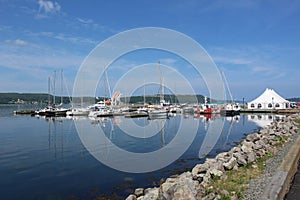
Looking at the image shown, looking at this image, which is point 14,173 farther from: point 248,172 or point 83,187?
point 248,172

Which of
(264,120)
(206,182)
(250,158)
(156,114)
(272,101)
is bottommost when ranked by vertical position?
(264,120)

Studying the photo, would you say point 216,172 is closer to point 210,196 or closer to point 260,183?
point 260,183

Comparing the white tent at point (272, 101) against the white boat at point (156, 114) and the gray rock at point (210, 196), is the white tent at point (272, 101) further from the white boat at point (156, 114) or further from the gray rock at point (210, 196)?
the gray rock at point (210, 196)

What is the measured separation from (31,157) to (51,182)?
244 inches

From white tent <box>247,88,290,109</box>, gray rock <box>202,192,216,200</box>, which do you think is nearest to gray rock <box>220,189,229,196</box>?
gray rock <box>202,192,216,200</box>

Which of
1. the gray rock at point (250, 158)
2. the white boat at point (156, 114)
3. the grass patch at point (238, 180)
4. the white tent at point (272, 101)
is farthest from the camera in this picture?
the white tent at point (272, 101)

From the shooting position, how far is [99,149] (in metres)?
18.3

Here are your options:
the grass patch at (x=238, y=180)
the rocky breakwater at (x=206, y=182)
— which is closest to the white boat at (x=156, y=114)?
the rocky breakwater at (x=206, y=182)

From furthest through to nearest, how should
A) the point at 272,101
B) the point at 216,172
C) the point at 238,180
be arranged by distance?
the point at 272,101 → the point at 216,172 → the point at 238,180

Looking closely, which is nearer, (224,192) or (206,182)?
(224,192)

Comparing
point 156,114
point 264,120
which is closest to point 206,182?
point 264,120

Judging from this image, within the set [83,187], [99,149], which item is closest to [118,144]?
[99,149]

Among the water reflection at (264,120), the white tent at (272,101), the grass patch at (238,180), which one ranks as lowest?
the water reflection at (264,120)

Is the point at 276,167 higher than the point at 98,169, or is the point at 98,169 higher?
the point at 276,167
